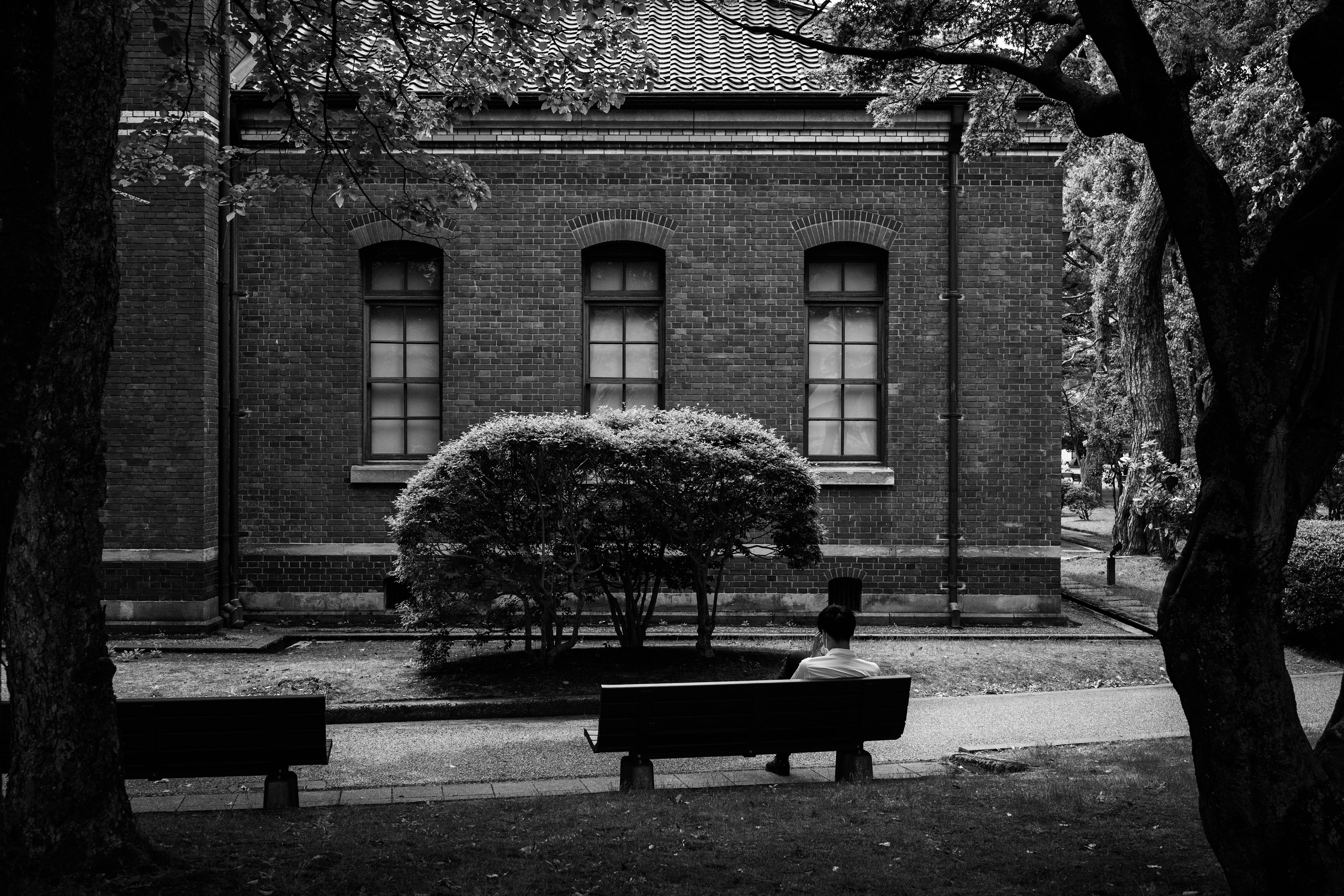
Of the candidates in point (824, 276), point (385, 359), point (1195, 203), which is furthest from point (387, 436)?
point (1195, 203)

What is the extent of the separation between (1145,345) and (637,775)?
19034 millimetres

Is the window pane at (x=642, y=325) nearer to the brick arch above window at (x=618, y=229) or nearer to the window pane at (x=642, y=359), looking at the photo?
the window pane at (x=642, y=359)

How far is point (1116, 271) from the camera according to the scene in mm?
26875

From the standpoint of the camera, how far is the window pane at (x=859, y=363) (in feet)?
52.0

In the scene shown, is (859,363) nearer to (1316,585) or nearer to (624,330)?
(624,330)

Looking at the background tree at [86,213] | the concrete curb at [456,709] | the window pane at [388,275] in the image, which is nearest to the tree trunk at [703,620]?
the concrete curb at [456,709]

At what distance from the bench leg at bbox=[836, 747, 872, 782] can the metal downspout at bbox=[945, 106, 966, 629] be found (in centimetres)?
773

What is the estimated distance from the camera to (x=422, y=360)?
1581 cm

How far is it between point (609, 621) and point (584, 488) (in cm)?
370

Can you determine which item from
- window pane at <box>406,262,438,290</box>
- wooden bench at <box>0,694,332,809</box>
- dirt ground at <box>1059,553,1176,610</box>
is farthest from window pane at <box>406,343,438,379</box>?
dirt ground at <box>1059,553,1176,610</box>

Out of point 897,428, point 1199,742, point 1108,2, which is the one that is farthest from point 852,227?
point 1199,742

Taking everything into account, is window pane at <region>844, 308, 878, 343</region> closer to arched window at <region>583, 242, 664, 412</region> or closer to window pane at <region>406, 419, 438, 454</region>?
arched window at <region>583, 242, 664, 412</region>

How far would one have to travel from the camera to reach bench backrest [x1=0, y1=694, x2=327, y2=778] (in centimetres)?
718

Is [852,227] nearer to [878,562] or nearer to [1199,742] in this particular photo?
[878,562]
